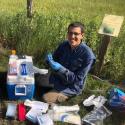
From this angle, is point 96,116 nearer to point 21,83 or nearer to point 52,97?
point 52,97

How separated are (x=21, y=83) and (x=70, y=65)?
2.27 feet

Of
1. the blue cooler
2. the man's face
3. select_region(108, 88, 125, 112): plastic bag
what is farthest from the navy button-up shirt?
select_region(108, 88, 125, 112): plastic bag

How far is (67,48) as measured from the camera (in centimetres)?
480

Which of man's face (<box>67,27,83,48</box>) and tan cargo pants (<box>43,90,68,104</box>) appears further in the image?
tan cargo pants (<box>43,90,68,104</box>)

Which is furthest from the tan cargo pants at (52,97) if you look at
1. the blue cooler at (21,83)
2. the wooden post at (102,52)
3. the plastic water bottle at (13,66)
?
the wooden post at (102,52)

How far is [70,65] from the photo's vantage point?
4746mm

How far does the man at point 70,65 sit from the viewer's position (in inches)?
179

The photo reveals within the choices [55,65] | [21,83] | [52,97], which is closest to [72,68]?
[55,65]

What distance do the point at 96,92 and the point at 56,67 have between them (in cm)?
101

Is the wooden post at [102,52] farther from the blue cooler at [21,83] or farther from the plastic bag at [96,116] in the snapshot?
the blue cooler at [21,83]

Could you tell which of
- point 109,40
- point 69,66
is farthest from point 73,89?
point 109,40

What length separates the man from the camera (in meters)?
4.54

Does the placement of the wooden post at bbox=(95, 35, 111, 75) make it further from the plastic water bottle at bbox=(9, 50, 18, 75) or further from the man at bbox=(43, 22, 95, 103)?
the plastic water bottle at bbox=(9, 50, 18, 75)

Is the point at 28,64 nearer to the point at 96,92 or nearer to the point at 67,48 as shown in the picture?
the point at 67,48
